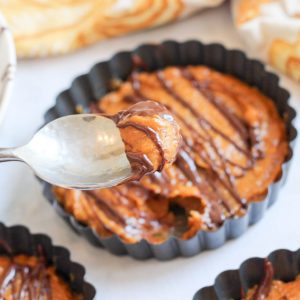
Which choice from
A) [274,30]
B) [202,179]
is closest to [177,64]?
[274,30]

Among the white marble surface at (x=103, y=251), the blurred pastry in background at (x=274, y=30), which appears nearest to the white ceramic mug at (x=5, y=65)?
the white marble surface at (x=103, y=251)

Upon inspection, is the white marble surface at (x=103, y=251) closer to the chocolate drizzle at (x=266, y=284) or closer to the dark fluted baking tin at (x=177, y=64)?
the dark fluted baking tin at (x=177, y=64)

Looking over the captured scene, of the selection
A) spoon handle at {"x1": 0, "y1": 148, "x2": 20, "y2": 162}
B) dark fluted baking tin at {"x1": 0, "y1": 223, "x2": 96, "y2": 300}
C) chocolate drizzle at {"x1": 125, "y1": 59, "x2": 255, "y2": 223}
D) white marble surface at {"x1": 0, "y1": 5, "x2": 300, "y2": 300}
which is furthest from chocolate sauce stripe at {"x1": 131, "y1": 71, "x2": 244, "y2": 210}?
spoon handle at {"x1": 0, "y1": 148, "x2": 20, "y2": 162}

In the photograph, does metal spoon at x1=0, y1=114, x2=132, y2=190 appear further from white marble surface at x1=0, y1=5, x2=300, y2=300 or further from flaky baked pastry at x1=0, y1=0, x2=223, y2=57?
flaky baked pastry at x1=0, y1=0, x2=223, y2=57

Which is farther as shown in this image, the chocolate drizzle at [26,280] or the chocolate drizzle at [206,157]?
the chocolate drizzle at [206,157]

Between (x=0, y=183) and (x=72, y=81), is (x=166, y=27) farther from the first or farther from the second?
(x=0, y=183)

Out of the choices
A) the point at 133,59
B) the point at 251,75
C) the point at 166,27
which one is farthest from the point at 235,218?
the point at 166,27
